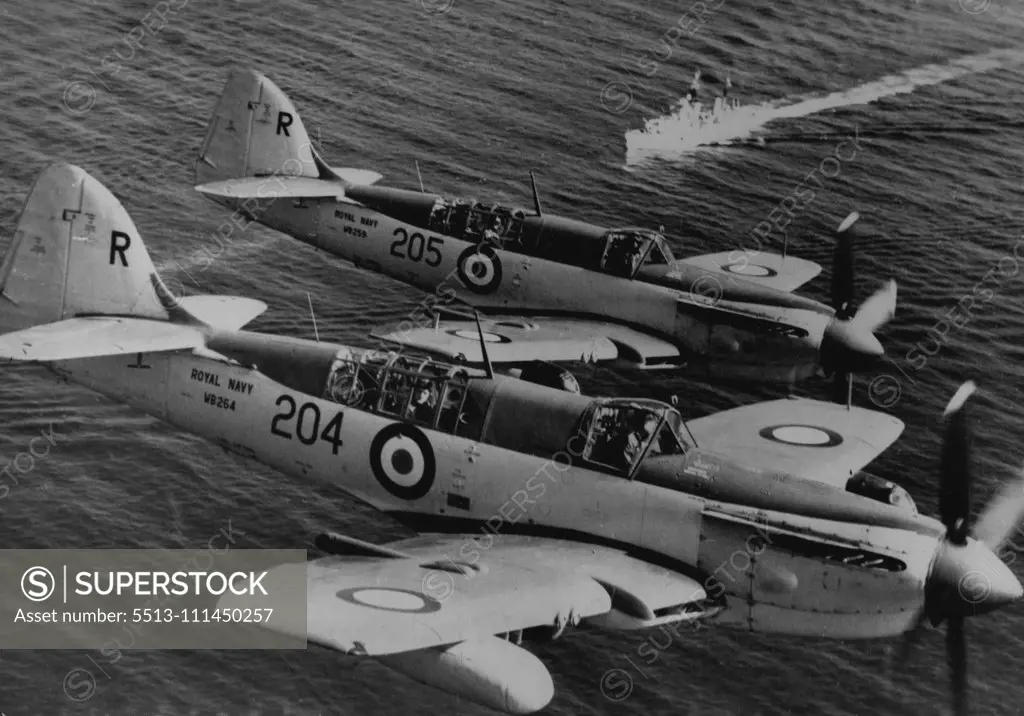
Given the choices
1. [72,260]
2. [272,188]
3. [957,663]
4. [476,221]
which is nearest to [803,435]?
[957,663]

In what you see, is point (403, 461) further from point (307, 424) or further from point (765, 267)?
point (765, 267)

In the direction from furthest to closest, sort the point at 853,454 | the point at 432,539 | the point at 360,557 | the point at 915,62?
the point at 915,62
the point at 853,454
the point at 432,539
the point at 360,557

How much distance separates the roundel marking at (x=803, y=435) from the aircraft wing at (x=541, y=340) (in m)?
5.66

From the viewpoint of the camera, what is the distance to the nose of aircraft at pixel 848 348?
28016 mm

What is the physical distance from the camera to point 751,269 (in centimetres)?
3189

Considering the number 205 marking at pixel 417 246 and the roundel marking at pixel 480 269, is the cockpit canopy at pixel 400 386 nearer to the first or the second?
the roundel marking at pixel 480 269

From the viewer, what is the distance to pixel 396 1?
54000mm

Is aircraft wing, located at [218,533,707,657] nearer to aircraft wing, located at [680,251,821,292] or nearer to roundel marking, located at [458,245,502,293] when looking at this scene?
roundel marking, located at [458,245,502,293]

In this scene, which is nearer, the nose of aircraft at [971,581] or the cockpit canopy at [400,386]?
the nose of aircraft at [971,581]

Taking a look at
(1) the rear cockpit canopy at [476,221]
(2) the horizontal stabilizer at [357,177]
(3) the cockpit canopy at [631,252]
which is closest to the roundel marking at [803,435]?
(3) the cockpit canopy at [631,252]

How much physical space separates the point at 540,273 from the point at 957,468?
1483cm

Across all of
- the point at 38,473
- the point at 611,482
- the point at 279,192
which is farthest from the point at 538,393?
the point at 279,192

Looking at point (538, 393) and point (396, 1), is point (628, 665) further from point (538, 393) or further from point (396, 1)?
point (396, 1)

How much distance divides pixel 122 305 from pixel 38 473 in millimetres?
4654
